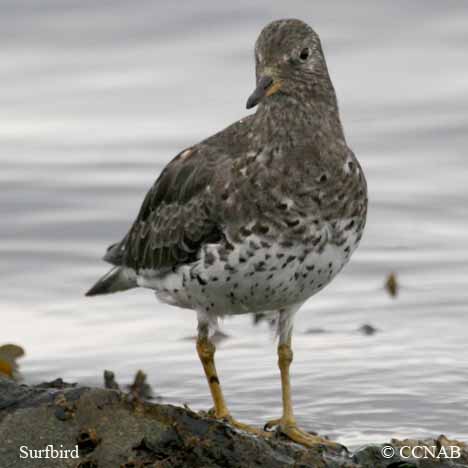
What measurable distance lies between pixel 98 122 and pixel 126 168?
1162 mm

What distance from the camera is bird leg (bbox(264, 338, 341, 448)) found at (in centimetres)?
866

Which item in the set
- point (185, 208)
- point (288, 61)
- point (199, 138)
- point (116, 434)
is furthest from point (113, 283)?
point (199, 138)

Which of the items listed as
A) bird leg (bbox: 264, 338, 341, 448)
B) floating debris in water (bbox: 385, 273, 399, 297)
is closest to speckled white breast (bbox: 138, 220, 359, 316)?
bird leg (bbox: 264, 338, 341, 448)

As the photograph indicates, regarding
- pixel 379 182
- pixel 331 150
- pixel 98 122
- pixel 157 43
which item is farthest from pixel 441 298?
pixel 157 43

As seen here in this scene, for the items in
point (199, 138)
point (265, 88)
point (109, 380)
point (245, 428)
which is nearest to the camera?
point (245, 428)

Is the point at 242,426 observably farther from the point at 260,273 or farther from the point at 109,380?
the point at 109,380

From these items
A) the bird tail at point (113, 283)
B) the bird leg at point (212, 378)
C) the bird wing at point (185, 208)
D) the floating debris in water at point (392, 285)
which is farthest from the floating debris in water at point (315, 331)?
the bird leg at point (212, 378)

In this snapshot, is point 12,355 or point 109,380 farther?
point 12,355

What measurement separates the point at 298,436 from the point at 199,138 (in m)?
6.98

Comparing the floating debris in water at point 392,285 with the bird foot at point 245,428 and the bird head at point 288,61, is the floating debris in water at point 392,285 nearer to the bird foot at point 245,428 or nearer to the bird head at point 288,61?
the bird foot at point 245,428

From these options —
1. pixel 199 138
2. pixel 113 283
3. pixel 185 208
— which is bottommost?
pixel 113 283

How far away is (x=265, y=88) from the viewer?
8648 mm

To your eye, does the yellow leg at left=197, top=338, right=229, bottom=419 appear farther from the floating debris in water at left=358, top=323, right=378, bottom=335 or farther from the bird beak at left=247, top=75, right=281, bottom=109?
the floating debris in water at left=358, top=323, right=378, bottom=335

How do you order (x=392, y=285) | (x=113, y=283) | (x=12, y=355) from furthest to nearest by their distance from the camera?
(x=392, y=285) < (x=12, y=355) < (x=113, y=283)
